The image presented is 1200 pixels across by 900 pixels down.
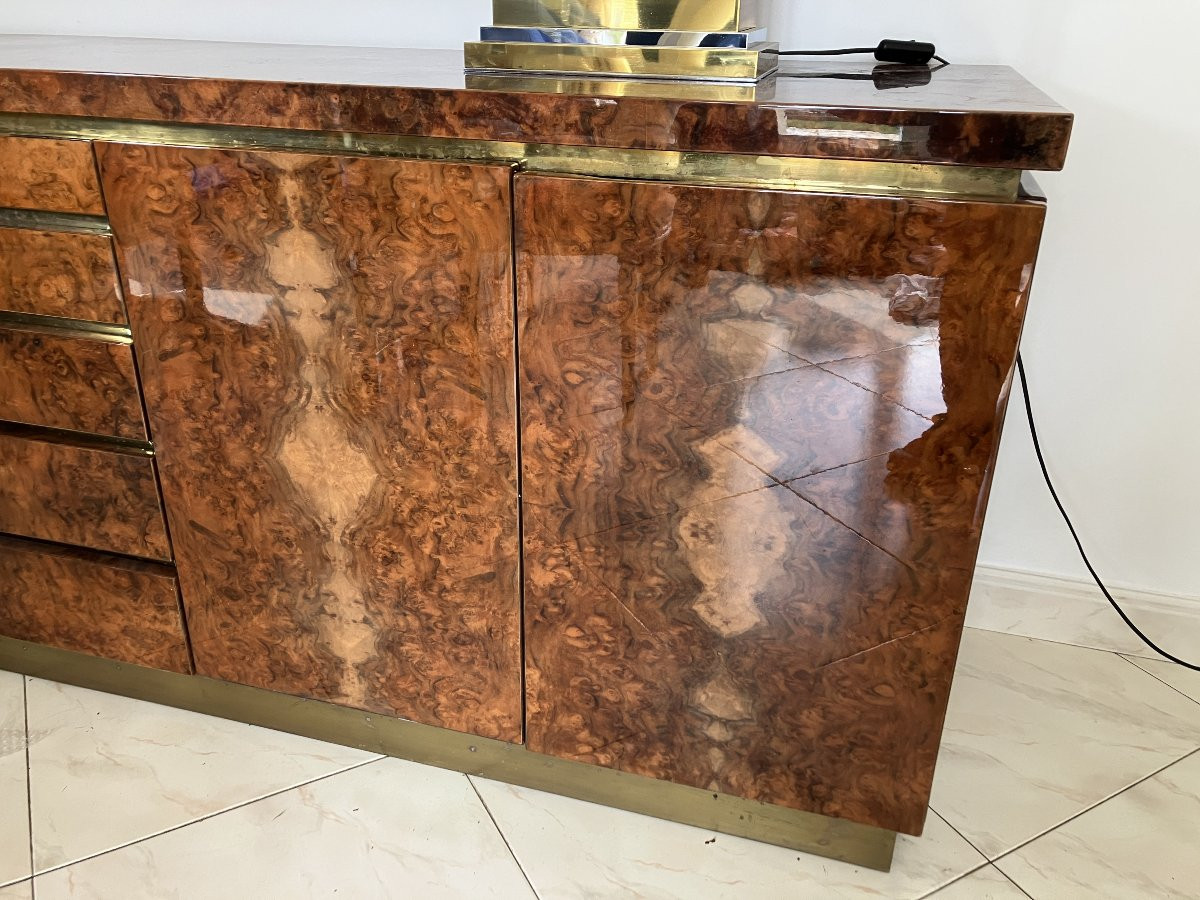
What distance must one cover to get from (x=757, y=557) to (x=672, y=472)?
12cm

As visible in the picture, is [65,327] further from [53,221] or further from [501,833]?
[501,833]

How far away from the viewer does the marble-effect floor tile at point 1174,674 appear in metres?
1.37

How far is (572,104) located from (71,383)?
26.5 inches

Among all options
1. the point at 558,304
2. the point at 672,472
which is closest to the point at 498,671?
the point at 672,472

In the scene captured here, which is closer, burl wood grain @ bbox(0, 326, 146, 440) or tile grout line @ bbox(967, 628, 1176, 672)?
burl wood grain @ bbox(0, 326, 146, 440)

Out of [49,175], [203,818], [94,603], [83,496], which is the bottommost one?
[203,818]

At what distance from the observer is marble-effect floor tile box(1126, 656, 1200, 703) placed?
4.48ft

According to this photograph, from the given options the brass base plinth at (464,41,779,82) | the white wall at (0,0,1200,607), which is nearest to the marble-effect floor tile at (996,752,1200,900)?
the white wall at (0,0,1200,607)

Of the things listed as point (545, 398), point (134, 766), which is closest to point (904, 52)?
point (545, 398)

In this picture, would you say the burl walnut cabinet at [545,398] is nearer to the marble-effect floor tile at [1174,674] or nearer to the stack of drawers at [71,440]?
the stack of drawers at [71,440]

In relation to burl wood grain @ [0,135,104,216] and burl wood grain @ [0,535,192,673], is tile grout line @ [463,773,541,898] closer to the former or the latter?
burl wood grain @ [0,535,192,673]

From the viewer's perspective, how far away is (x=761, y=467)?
0.89 metres

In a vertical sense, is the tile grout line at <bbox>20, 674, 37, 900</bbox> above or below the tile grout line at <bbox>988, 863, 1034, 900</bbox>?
below

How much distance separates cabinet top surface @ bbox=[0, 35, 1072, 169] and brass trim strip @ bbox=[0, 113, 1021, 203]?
0.01 m
